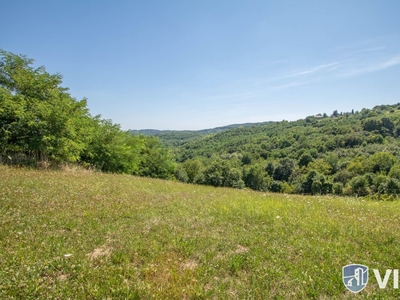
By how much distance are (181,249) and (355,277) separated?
3.47 m

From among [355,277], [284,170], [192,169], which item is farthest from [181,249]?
[284,170]

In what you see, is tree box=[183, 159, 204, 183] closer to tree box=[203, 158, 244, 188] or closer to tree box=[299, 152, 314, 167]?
tree box=[203, 158, 244, 188]

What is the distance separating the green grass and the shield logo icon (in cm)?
11

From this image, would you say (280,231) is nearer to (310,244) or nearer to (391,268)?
(310,244)

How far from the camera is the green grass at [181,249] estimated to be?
3467 mm

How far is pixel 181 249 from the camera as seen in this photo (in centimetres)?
482

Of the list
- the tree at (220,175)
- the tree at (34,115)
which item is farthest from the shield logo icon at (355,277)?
the tree at (220,175)

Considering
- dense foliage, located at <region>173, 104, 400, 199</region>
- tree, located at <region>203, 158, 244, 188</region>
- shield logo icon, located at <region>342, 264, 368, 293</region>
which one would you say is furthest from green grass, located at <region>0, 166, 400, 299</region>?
dense foliage, located at <region>173, 104, 400, 199</region>

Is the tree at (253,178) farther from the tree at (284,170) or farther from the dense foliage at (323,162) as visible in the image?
the tree at (284,170)

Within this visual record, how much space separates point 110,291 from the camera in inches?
133

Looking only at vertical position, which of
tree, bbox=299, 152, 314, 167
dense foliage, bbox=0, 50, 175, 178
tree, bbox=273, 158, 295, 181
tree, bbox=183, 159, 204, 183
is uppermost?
dense foliage, bbox=0, 50, 175, 178

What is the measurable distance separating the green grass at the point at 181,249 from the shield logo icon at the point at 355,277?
0.11 metres

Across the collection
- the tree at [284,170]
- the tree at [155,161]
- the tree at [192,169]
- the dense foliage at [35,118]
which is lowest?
the tree at [284,170]

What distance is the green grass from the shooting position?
3467 mm
